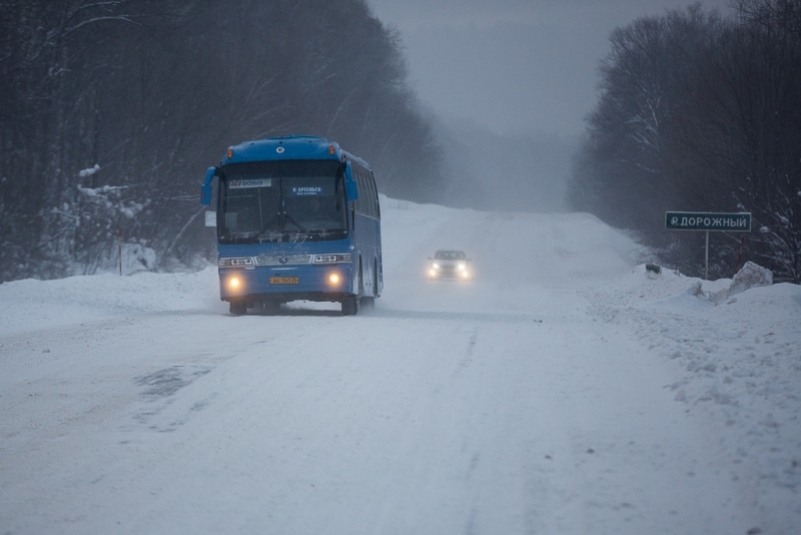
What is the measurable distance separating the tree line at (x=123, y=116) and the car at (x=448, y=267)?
34.5ft

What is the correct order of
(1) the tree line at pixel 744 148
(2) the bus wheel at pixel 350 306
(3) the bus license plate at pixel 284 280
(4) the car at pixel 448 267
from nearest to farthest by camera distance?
(3) the bus license plate at pixel 284 280
(2) the bus wheel at pixel 350 306
(1) the tree line at pixel 744 148
(4) the car at pixel 448 267

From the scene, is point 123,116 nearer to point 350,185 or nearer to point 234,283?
point 234,283

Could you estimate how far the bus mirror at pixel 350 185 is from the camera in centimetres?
2031

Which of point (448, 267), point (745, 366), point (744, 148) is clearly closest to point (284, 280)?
point (745, 366)

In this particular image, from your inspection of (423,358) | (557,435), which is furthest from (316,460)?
(423,358)

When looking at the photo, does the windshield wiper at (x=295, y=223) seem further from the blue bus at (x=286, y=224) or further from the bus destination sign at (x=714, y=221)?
the bus destination sign at (x=714, y=221)

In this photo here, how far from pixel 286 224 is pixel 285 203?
0.46 metres

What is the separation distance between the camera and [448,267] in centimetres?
4650

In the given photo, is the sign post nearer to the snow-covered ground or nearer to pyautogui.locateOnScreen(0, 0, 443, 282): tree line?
the snow-covered ground

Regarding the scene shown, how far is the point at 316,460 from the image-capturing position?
24.3 feet

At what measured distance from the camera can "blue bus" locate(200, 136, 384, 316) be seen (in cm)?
2031

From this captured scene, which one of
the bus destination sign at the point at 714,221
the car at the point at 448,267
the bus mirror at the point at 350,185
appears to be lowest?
the car at the point at 448,267

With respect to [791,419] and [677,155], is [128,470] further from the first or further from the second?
[677,155]

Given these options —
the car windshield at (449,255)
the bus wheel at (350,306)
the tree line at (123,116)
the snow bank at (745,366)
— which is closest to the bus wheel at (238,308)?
the bus wheel at (350,306)
